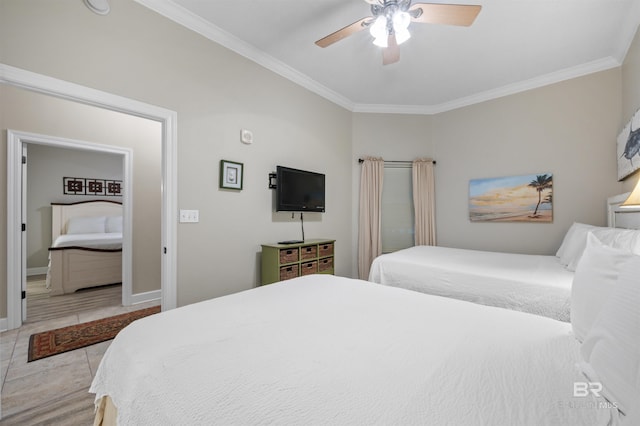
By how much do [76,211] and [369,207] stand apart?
5.69m

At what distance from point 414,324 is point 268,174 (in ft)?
7.63

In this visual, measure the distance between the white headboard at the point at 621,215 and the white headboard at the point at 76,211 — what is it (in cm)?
770

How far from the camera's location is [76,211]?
5406 mm

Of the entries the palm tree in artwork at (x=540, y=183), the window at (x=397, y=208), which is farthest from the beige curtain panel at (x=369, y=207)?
the palm tree in artwork at (x=540, y=183)

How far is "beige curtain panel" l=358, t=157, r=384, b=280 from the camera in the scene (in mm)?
4156

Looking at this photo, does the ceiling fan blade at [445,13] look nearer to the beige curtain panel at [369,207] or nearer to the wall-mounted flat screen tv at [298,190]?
the wall-mounted flat screen tv at [298,190]

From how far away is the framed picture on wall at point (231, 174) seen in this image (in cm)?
259

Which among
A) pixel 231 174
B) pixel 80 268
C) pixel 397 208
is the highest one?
pixel 231 174

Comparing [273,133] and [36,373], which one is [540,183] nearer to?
[273,133]

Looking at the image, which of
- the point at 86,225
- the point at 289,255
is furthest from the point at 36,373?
the point at 86,225

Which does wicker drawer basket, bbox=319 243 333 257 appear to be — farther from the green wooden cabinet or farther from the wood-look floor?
the wood-look floor

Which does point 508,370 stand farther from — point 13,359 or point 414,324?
point 13,359

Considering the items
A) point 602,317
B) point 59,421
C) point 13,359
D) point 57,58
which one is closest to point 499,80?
point 602,317

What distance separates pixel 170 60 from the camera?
2.26 metres
